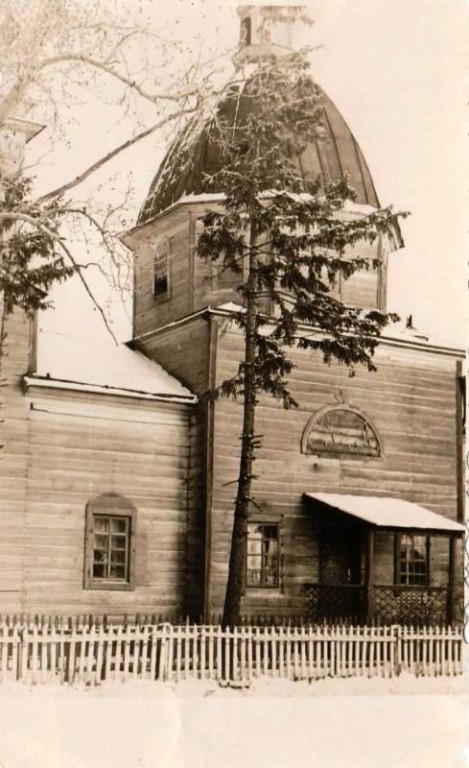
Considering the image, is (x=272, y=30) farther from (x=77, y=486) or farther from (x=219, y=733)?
(x=219, y=733)

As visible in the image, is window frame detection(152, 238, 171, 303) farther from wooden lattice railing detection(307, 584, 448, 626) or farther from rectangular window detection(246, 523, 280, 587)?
wooden lattice railing detection(307, 584, 448, 626)

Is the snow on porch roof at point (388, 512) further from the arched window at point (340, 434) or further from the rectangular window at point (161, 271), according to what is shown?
the rectangular window at point (161, 271)

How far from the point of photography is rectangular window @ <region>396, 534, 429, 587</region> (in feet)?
72.3

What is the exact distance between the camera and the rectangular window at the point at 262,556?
2038 centimetres

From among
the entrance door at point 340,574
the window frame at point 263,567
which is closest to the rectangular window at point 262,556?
the window frame at point 263,567

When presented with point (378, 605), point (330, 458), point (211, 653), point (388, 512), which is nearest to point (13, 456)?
point (211, 653)

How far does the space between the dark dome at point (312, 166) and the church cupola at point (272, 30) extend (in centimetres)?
335

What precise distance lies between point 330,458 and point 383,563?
2.40 m

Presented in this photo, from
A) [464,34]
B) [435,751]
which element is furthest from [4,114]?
[435,751]

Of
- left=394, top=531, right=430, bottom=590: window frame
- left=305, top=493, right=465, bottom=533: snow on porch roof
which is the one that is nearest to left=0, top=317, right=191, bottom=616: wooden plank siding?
left=305, top=493, right=465, bottom=533: snow on porch roof

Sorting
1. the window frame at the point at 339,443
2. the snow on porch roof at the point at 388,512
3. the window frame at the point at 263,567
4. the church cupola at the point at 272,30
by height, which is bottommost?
the window frame at the point at 263,567

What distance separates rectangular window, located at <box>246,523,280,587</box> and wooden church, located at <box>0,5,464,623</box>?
30 mm

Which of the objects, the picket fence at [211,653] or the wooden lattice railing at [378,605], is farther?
the wooden lattice railing at [378,605]

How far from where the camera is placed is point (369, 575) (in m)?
19.8
